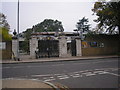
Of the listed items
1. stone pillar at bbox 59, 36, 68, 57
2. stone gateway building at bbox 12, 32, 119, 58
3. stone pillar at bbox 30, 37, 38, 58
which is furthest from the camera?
stone pillar at bbox 59, 36, 68, 57

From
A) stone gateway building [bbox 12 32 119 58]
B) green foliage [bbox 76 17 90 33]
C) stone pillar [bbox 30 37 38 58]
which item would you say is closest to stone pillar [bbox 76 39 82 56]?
stone gateway building [bbox 12 32 119 58]

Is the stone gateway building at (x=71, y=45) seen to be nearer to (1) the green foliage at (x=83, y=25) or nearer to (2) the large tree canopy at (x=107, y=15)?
(2) the large tree canopy at (x=107, y=15)

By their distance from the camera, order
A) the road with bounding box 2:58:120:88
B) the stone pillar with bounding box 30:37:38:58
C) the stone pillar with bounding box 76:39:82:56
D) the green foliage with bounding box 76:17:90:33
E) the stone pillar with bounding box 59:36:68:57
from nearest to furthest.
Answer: the road with bounding box 2:58:120:88, the stone pillar with bounding box 30:37:38:58, the stone pillar with bounding box 59:36:68:57, the stone pillar with bounding box 76:39:82:56, the green foliage with bounding box 76:17:90:33

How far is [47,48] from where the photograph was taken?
2423 cm

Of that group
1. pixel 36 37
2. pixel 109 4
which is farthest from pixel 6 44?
pixel 109 4

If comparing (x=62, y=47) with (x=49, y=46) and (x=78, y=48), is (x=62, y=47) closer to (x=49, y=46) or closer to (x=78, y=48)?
(x=49, y=46)

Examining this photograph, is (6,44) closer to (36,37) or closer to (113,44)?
(36,37)

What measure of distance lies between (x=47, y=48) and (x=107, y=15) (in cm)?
1157

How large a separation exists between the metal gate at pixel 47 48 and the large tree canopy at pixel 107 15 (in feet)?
31.4

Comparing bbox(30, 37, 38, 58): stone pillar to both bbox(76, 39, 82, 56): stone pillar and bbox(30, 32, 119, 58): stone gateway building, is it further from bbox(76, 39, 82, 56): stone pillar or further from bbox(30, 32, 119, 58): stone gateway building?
bbox(76, 39, 82, 56): stone pillar

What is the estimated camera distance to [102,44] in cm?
2858

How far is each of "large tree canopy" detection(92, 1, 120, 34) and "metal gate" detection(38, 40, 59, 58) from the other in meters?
9.57

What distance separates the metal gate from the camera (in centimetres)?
2444

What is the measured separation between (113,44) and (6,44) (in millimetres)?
19438
